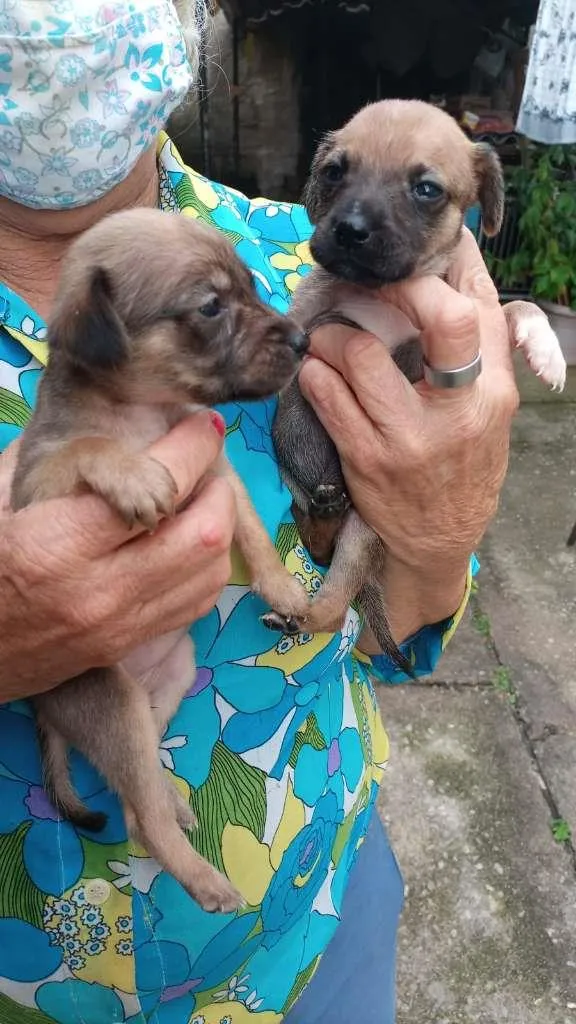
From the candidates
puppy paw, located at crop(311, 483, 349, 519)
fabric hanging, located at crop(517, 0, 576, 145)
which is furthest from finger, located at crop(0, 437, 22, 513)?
fabric hanging, located at crop(517, 0, 576, 145)

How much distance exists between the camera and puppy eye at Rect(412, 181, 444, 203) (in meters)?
2.38

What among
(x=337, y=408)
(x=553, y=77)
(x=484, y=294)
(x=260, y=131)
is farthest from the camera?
(x=260, y=131)

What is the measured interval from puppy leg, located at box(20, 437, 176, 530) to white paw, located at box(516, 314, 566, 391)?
1.29 m

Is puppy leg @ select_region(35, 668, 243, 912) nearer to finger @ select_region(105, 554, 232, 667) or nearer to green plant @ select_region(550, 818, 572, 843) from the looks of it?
finger @ select_region(105, 554, 232, 667)

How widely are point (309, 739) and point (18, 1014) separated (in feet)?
2.95

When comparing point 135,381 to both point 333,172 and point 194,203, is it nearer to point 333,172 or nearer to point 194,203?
point 194,203

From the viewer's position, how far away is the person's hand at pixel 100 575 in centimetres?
157

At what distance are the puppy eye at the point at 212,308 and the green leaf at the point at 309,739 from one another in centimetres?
98

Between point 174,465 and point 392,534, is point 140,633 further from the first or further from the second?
point 392,534

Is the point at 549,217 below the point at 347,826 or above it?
below

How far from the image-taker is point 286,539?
6.99 ft

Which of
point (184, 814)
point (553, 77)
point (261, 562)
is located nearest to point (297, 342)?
point (261, 562)

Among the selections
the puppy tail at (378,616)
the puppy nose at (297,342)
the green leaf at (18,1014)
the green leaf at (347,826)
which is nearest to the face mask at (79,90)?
the puppy nose at (297,342)

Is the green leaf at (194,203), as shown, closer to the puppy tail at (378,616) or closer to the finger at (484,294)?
the finger at (484,294)
